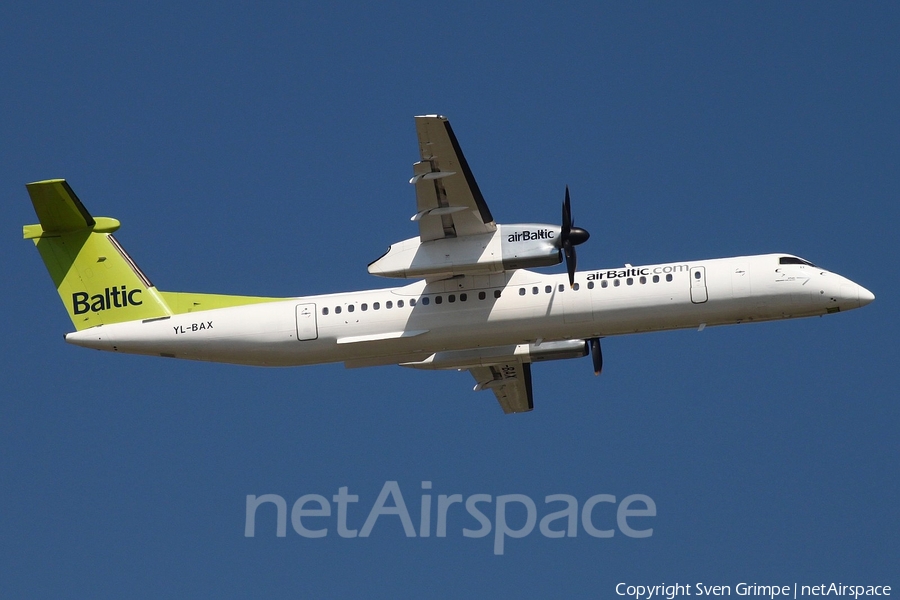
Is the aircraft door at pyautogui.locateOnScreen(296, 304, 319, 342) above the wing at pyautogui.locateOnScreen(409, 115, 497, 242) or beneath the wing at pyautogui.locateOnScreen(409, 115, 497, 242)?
beneath

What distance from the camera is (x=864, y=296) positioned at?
23.4 meters

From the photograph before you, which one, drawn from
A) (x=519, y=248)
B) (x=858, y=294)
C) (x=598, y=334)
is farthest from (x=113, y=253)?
(x=858, y=294)

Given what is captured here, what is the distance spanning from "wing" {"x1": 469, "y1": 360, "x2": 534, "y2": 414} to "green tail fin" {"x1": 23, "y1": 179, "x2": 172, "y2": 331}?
24.5 ft

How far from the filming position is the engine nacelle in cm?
2311

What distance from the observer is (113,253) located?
2584 cm

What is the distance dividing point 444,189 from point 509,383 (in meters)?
6.63

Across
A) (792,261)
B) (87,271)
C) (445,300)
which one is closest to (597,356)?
(445,300)

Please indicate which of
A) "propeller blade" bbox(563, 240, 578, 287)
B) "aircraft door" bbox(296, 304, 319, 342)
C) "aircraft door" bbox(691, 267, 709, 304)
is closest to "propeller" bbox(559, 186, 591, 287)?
"propeller blade" bbox(563, 240, 578, 287)

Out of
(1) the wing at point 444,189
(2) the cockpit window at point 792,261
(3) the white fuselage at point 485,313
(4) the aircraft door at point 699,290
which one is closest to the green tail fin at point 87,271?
(3) the white fuselage at point 485,313

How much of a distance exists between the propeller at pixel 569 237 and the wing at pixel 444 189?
1441 millimetres

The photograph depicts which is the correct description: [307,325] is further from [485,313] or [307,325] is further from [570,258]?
[570,258]

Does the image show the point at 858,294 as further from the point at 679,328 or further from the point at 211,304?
the point at 211,304

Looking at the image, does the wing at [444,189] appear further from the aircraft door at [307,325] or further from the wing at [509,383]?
the wing at [509,383]

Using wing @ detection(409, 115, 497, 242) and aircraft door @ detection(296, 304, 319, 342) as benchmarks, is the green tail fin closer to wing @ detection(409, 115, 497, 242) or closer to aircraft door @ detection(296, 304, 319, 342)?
aircraft door @ detection(296, 304, 319, 342)
